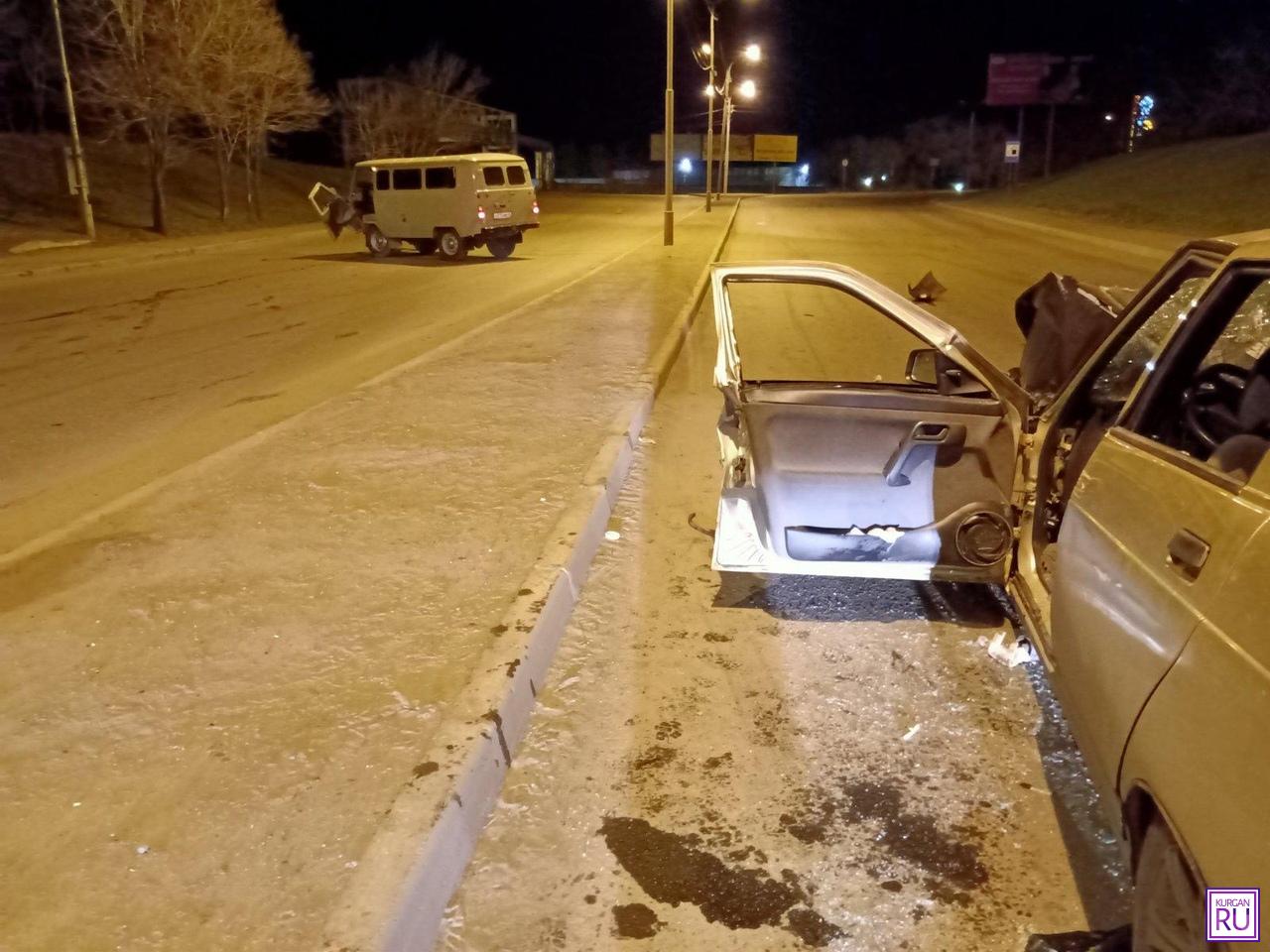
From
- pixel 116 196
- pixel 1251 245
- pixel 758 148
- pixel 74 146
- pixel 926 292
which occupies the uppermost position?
pixel 758 148

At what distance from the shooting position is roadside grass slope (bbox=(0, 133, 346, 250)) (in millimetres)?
27969

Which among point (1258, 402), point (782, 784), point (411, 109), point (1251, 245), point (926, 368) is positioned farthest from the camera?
point (411, 109)

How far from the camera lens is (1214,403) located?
12.2 ft

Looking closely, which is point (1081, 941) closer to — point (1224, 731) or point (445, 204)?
point (1224, 731)

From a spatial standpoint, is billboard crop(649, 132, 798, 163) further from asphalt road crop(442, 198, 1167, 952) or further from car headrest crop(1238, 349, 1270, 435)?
car headrest crop(1238, 349, 1270, 435)

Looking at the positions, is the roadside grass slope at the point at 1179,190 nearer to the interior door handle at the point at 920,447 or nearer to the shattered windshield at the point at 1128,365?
the shattered windshield at the point at 1128,365

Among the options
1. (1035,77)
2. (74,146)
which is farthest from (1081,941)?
(1035,77)

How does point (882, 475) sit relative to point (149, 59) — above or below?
below

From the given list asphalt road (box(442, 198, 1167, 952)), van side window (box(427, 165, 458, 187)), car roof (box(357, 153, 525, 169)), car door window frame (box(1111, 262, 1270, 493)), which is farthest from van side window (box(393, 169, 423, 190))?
car door window frame (box(1111, 262, 1270, 493))

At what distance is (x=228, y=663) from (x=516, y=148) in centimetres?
7766

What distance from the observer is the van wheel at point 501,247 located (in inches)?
918

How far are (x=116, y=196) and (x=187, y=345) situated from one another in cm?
2498

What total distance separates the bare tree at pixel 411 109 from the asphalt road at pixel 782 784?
4765cm

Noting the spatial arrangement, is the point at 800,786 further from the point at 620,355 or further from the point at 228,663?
the point at 620,355
